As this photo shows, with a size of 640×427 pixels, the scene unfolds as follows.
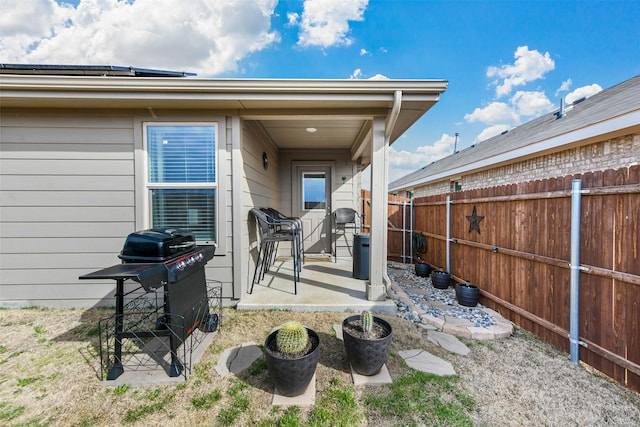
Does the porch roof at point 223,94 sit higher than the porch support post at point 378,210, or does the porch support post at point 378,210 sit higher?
the porch roof at point 223,94

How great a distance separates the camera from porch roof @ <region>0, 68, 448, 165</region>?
257 centimetres

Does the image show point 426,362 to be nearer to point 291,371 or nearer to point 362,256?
point 291,371

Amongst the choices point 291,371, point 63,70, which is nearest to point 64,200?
point 63,70

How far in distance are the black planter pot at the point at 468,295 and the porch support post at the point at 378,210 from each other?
1029 millimetres

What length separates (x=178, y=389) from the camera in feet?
5.69

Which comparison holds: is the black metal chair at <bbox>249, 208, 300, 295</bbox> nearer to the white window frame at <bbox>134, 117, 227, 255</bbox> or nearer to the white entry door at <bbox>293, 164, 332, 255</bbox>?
the white window frame at <bbox>134, 117, 227, 255</bbox>

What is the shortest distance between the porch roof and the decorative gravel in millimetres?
2323

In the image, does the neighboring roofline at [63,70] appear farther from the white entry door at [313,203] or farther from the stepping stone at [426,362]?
the stepping stone at [426,362]

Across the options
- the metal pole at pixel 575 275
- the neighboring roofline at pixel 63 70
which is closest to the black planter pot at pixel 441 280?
the metal pole at pixel 575 275

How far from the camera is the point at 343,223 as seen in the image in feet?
16.9

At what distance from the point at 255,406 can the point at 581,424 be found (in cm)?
194

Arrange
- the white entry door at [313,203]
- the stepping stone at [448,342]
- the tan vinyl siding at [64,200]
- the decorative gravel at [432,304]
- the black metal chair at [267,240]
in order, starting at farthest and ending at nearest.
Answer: the white entry door at [313,203] < the black metal chair at [267,240] < the tan vinyl siding at [64,200] < the decorative gravel at [432,304] < the stepping stone at [448,342]

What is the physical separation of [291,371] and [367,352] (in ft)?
1.81

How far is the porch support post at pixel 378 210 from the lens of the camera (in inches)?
116
